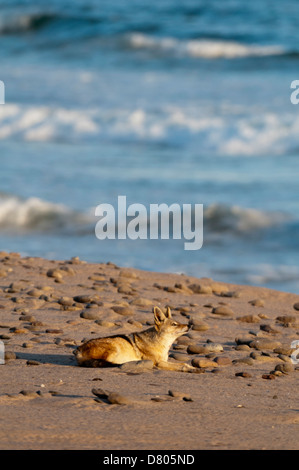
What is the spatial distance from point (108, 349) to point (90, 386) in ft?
1.48

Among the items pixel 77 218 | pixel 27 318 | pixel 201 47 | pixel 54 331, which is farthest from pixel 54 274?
pixel 201 47

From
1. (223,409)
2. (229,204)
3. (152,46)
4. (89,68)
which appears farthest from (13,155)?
(223,409)

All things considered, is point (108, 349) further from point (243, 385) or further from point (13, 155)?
point (13, 155)

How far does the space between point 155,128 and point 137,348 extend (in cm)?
1466

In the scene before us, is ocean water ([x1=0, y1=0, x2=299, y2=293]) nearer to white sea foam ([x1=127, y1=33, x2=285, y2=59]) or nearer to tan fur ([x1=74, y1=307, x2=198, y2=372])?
white sea foam ([x1=127, y1=33, x2=285, y2=59])

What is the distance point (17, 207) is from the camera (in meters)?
13.3

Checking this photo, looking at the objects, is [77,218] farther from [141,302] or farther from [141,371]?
[141,371]

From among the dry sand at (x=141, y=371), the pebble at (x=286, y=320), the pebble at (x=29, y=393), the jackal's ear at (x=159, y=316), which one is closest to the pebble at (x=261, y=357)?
the dry sand at (x=141, y=371)

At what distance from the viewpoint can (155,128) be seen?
65.3 ft

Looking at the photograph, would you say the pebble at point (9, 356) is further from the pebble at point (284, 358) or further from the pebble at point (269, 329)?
the pebble at point (269, 329)

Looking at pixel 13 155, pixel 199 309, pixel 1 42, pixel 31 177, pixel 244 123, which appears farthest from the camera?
pixel 1 42

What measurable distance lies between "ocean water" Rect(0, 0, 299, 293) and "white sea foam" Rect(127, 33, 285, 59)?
0.07 meters

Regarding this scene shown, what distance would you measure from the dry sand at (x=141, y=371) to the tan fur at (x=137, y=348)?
105 mm

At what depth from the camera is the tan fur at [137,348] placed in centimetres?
542
